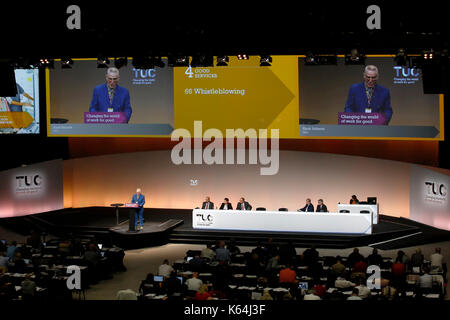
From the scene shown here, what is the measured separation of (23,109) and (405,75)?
12.1 m

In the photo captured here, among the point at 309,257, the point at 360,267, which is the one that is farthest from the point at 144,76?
the point at 360,267

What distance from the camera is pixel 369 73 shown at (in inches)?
647

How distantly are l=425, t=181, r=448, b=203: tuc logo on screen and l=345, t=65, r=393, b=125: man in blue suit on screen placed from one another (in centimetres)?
222

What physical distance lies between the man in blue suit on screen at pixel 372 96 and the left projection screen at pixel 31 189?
33.9 feet

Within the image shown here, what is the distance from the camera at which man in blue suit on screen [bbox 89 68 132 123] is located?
1770cm

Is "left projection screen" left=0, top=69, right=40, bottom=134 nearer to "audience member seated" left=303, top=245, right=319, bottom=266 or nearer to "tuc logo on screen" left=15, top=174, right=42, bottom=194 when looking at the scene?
"tuc logo on screen" left=15, top=174, right=42, bottom=194

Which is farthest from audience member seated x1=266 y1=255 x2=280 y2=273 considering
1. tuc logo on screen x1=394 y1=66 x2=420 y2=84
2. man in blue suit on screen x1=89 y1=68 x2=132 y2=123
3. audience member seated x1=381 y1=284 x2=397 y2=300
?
man in blue suit on screen x1=89 y1=68 x2=132 y2=123

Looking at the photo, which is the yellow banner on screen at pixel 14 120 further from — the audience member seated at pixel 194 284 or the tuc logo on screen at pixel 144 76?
the audience member seated at pixel 194 284

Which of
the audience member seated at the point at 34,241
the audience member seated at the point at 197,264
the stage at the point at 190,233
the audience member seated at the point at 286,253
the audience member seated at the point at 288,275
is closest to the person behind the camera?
the audience member seated at the point at 288,275

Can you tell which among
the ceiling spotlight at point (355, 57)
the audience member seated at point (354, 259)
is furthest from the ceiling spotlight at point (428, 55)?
the audience member seated at point (354, 259)

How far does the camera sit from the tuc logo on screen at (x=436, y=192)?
50.4 ft

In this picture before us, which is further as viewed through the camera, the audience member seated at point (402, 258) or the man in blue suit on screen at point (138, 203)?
the man in blue suit on screen at point (138, 203)

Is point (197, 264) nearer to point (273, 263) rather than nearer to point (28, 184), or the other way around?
point (273, 263)

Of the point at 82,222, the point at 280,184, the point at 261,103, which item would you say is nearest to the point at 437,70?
the point at 261,103
